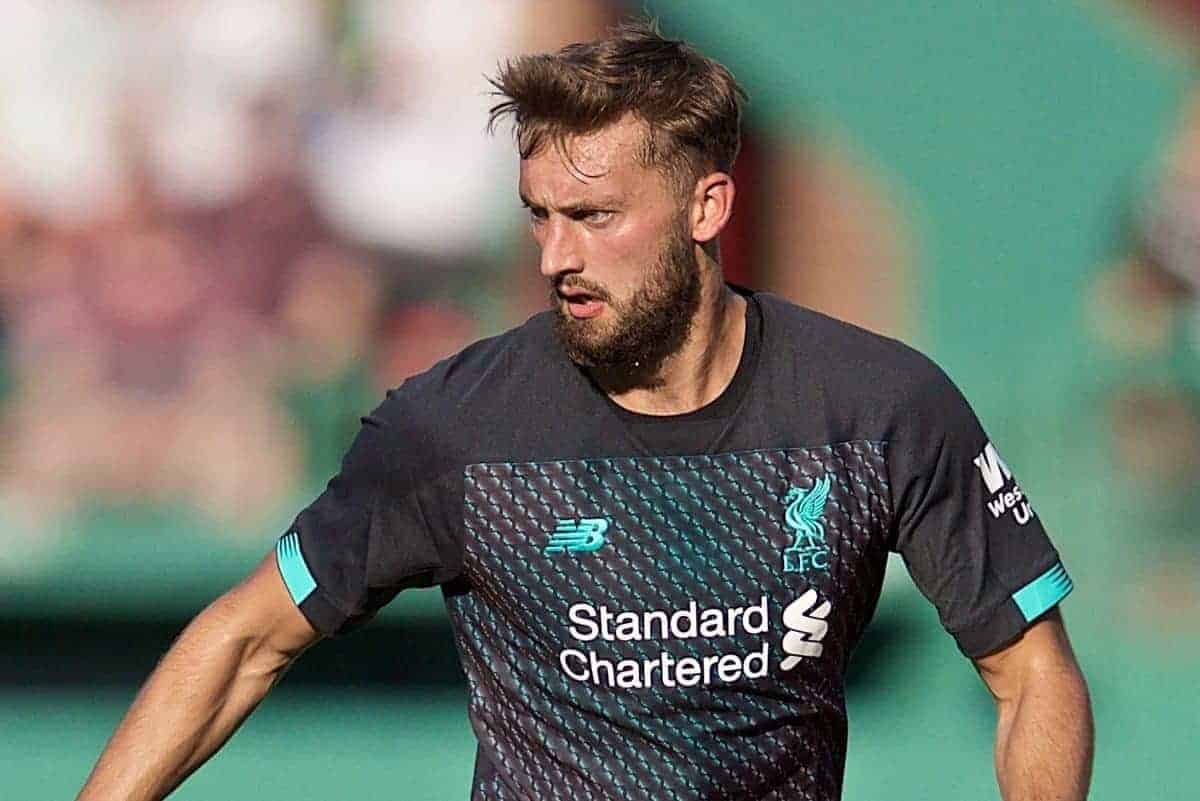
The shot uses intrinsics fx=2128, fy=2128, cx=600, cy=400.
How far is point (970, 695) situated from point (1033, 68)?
4.89 ft

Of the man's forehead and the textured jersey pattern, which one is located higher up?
the man's forehead

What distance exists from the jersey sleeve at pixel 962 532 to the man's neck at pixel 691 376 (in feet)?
0.91

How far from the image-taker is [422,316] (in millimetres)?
4961

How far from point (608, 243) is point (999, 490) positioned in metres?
0.70

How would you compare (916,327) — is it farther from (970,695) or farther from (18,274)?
(18,274)

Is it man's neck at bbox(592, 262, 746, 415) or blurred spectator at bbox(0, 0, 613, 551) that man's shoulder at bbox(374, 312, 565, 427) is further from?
blurred spectator at bbox(0, 0, 613, 551)

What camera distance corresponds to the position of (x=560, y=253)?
3002mm

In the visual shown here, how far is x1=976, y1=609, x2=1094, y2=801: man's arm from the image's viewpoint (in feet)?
10.0

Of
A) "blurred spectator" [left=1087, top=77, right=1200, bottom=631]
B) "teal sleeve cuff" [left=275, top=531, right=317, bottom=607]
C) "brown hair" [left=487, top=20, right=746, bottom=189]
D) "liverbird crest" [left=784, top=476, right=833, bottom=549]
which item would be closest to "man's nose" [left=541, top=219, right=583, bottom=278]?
"brown hair" [left=487, top=20, right=746, bottom=189]

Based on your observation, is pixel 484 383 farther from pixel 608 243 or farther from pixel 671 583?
pixel 671 583

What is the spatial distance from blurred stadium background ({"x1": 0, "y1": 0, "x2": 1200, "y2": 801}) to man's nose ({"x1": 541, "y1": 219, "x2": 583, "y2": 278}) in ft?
6.33

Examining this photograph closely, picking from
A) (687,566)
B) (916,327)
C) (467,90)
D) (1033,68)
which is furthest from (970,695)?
(687,566)

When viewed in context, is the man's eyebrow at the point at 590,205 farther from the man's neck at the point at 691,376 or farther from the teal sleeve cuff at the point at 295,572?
the teal sleeve cuff at the point at 295,572

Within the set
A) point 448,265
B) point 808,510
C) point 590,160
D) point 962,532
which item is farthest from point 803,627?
point 448,265
